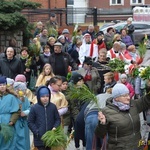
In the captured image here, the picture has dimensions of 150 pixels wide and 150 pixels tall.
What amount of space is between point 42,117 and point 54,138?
1.67 ft

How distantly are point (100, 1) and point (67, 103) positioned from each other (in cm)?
4625

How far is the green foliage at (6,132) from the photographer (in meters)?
9.47

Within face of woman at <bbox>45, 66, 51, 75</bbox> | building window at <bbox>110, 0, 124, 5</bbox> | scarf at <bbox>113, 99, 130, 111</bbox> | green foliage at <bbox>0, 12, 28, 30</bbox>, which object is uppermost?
building window at <bbox>110, 0, 124, 5</bbox>

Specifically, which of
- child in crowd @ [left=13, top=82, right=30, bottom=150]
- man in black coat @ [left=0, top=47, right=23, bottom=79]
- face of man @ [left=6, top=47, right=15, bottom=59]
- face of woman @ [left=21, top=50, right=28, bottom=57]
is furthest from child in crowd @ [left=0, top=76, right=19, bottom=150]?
face of woman @ [left=21, top=50, right=28, bottom=57]

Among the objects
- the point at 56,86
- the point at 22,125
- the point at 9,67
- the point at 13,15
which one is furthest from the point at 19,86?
the point at 13,15

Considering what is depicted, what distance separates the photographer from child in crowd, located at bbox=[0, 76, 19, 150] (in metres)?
9.79

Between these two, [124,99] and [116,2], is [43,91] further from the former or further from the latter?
[116,2]

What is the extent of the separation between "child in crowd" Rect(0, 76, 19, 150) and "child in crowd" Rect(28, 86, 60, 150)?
37 cm

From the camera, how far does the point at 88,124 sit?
9758mm

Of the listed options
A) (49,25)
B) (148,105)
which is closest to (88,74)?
(148,105)

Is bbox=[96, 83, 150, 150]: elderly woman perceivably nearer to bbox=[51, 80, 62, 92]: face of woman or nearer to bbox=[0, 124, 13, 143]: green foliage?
bbox=[0, 124, 13, 143]: green foliage

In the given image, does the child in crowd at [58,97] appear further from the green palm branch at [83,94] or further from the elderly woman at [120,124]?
the elderly woman at [120,124]

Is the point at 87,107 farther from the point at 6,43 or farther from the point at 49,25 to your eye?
the point at 49,25

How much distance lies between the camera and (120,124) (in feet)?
26.4
